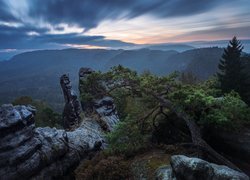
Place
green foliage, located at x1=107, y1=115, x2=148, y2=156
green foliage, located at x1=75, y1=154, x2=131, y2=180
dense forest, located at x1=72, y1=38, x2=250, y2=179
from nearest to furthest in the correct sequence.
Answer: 1. green foliage, located at x1=75, y1=154, x2=131, y2=180
2. dense forest, located at x1=72, y1=38, x2=250, y2=179
3. green foliage, located at x1=107, y1=115, x2=148, y2=156

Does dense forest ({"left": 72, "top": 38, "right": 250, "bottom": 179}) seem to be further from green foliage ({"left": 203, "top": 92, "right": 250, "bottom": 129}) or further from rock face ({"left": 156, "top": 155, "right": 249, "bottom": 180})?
rock face ({"left": 156, "top": 155, "right": 249, "bottom": 180})

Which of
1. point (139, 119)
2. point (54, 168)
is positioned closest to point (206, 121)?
point (139, 119)

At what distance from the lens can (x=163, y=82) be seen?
→ 819 inches

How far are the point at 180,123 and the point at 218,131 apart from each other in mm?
2959

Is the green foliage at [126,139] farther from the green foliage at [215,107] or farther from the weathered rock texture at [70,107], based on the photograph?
the weathered rock texture at [70,107]

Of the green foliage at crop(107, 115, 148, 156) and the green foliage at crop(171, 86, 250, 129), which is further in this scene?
the green foliage at crop(107, 115, 148, 156)

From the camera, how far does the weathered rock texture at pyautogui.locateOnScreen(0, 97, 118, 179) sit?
19328 millimetres

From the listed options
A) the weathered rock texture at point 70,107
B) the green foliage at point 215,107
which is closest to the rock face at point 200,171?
the green foliage at point 215,107

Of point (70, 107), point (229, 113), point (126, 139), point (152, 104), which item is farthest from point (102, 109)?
point (229, 113)

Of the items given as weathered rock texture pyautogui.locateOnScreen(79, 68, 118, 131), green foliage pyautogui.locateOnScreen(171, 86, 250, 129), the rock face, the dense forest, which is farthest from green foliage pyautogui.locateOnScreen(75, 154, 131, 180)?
weathered rock texture pyautogui.locateOnScreen(79, 68, 118, 131)

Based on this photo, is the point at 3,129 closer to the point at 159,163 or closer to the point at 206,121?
the point at 159,163

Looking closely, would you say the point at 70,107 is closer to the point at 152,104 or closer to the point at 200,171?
the point at 152,104

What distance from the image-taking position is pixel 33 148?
20.8 m

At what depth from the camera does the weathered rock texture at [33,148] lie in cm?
1933
